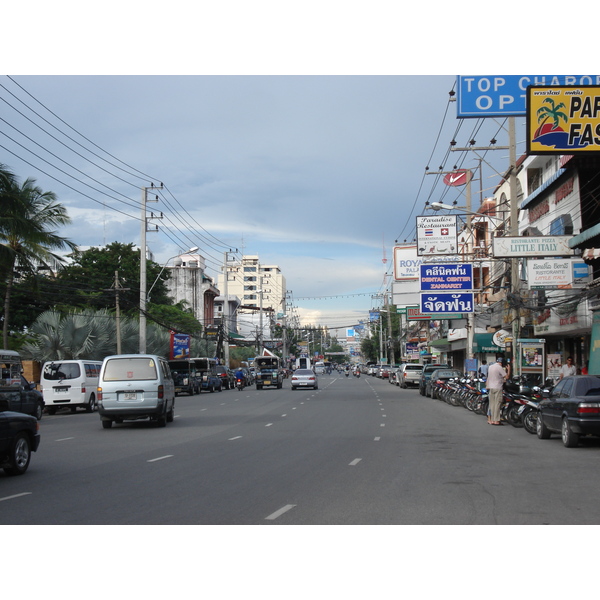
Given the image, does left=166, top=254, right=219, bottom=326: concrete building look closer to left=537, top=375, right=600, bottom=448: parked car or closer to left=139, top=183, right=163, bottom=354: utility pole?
left=139, top=183, right=163, bottom=354: utility pole

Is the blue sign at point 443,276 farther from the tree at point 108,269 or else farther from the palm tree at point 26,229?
the tree at point 108,269

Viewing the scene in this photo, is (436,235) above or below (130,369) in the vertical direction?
above

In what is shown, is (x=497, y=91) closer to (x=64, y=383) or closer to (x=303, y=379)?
(x=64, y=383)

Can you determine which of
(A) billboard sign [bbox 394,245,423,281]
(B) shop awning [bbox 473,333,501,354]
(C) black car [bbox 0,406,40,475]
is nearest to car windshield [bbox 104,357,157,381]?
(C) black car [bbox 0,406,40,475]

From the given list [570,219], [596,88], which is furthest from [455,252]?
[596,88]

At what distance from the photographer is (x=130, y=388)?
2138cm

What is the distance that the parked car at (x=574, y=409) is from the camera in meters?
15.4

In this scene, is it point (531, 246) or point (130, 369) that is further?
point (531, 246)

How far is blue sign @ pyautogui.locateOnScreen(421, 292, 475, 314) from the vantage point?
3534 cm

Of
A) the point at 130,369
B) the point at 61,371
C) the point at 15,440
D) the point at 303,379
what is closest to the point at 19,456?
the point at 15,440

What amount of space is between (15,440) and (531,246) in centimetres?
1944

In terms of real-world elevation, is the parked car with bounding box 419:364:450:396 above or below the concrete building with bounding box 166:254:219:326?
below

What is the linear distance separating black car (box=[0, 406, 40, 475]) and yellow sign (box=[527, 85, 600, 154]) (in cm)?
1189

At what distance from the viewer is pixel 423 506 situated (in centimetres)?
922
